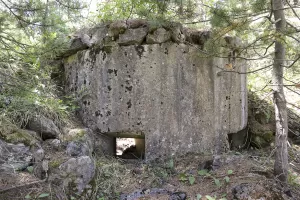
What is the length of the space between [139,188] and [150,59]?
1.78 metres

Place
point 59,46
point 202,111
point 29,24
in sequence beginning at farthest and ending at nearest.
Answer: point 202,111
point 59,46
point 29,24

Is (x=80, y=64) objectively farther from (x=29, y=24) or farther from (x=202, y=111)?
(x=202, y=111)

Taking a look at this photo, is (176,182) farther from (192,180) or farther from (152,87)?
(152,87)

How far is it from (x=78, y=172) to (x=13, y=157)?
2.40 ft

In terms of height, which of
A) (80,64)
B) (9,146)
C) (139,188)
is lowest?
(139,188)

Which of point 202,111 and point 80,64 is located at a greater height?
point 80,64

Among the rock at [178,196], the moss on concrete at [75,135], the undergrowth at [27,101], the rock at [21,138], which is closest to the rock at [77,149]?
the moss on concrete at [75,135]

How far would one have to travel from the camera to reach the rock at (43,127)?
352cm

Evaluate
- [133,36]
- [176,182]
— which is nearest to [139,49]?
[133,36]

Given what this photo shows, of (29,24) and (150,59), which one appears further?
(150,59)

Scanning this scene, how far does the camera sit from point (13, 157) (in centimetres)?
294

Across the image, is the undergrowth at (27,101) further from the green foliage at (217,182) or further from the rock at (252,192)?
the rock at (252,192)

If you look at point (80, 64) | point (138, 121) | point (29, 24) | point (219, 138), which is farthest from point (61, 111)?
point (219, 138)

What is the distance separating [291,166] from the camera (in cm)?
399
